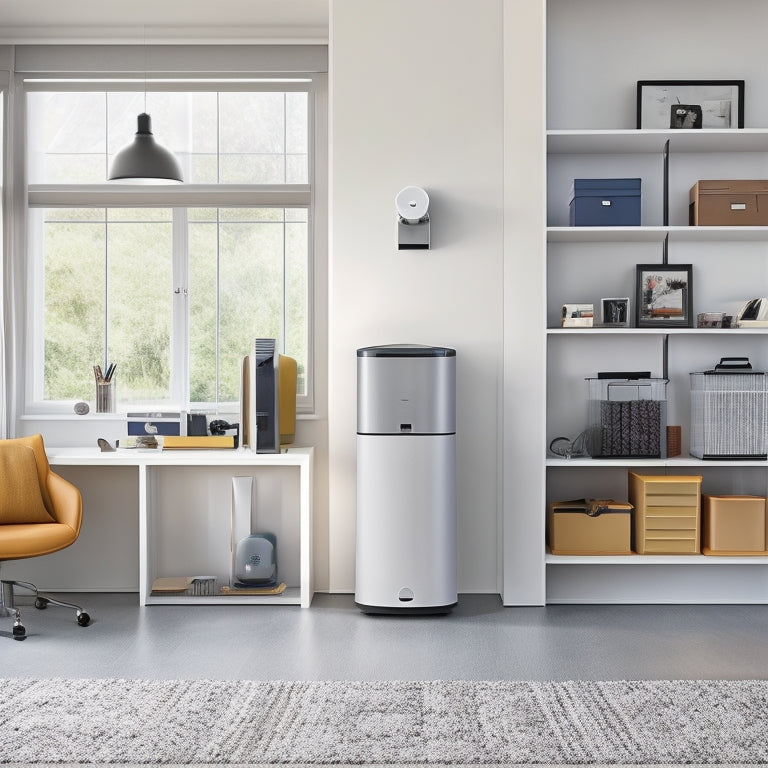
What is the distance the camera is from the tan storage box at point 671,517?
14.1ft

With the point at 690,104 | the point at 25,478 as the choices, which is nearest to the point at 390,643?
the point at 25,478

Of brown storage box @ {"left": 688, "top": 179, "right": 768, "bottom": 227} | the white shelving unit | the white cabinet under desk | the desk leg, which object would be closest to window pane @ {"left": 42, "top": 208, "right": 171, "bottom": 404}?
the white cabinet under desk

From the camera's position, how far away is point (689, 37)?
4.57m

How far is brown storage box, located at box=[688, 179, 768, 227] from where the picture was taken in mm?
4316

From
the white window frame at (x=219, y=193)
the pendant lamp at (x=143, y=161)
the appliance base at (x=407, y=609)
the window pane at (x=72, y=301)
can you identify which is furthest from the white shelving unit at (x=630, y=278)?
the window pane at (x=72, y=301)

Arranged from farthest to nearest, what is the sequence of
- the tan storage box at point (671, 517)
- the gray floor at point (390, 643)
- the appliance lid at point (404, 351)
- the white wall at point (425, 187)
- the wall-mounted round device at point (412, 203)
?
1. the white wall at point (425, 187)
2. the tan storage box at point (671, 517)
3. the wall-mounted round device at point (412, 203)
4. the appliance lid at point (404, 351)
5. the gray floor at point (390, 643)

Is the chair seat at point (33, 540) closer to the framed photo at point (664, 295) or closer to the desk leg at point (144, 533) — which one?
the desk leg at point (144, 533)

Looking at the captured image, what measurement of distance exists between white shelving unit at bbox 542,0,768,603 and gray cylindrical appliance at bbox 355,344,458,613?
77 centimetres

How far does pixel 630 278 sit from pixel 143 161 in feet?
8.44

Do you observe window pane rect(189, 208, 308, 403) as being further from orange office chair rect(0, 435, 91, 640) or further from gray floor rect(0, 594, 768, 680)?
gray floor rect(0, 594, 768, 680)

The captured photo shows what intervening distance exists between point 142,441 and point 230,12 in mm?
2325

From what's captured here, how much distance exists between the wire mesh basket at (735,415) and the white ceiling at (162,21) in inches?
111

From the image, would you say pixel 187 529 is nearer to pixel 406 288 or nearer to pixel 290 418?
pixel 290 418

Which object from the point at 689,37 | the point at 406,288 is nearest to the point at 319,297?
the point at 406,288
